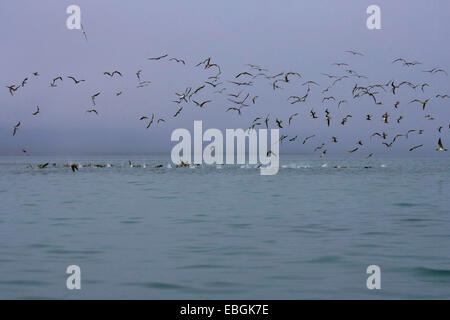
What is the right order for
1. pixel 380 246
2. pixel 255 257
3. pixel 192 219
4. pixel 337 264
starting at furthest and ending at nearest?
1. pixel 192 219
2. pixel 380 246
3. pixel 255 257
4. pixel 337 264

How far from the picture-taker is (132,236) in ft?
90.5

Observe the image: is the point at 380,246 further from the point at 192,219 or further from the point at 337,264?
the point at 192,219

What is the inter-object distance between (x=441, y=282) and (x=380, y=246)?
248 inches

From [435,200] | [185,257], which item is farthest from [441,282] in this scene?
[435,200]

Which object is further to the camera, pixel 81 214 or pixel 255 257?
pixel 81 214

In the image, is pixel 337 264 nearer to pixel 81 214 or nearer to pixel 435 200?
pixel 81 214

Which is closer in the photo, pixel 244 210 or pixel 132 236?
pixel 132 236
